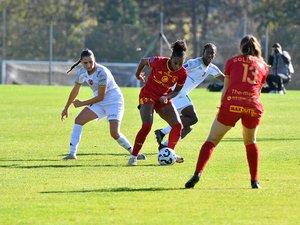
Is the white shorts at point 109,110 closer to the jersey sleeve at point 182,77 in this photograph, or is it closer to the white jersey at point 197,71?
the white jersey at point 197,71

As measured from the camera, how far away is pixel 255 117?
1109 cm

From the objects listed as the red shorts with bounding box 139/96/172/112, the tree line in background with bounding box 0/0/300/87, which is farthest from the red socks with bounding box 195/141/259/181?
the tree line in background with bounding box 0/0/300/87

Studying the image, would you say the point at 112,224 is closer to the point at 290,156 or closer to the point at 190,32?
the point at 290,156

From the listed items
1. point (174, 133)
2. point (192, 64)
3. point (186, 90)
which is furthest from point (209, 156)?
point (186, 90)

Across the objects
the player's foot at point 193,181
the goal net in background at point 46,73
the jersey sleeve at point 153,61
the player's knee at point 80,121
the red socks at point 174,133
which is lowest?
the goal net in background at point 46,73

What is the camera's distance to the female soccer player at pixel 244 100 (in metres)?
11.0

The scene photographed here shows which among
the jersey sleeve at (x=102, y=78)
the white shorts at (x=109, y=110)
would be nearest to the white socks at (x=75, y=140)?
the white shorts at (x=109, y=110)

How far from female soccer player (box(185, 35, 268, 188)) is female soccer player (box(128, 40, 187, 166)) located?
2058 millimetres

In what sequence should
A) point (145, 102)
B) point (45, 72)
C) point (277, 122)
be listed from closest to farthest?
1. point (145, 102)
2. point (277, 122)
3. point (45, 72)

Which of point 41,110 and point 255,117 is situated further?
point 41,110

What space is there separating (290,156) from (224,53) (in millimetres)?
34107

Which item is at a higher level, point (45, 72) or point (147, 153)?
point (147, 153)

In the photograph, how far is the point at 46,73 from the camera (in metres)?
48.7

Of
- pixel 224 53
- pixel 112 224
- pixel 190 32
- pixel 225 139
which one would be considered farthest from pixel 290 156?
pixel 190 32
